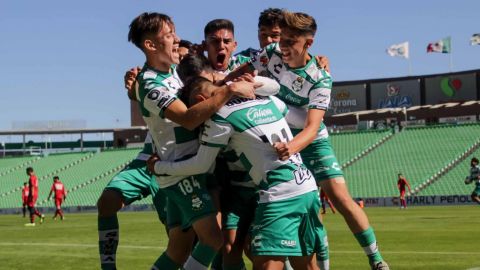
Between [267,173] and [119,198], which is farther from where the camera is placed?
[119,198]

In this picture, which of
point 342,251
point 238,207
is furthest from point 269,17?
point 342,251

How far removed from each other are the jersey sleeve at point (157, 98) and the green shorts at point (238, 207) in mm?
1168

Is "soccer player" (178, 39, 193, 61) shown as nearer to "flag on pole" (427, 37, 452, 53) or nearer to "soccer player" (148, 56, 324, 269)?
"soccer player" (148, 56, 324, 269)

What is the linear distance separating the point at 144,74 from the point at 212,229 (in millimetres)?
1360

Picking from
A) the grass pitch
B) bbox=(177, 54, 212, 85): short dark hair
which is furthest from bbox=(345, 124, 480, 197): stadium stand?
bbox=(177, 54, 212, 85): short dark hair

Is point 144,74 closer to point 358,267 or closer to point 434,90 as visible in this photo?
point 358,267

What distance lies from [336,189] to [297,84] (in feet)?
3.96

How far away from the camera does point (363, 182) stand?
51.1 m

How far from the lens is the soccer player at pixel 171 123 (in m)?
6.60

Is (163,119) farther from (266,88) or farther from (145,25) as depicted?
(266,88)

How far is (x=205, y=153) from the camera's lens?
636 centimetres

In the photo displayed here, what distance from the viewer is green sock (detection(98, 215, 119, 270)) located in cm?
853

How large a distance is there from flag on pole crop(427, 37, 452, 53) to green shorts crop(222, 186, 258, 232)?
7050 centimetres

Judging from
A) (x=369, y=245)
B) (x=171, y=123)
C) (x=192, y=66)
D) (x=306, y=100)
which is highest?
(x=192, y=66)
